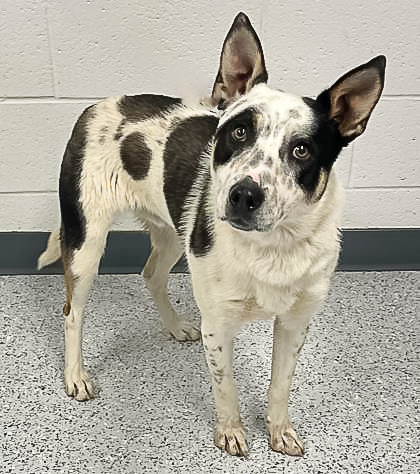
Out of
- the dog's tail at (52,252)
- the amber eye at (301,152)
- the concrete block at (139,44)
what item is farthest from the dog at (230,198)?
the concrete block at (139,44)

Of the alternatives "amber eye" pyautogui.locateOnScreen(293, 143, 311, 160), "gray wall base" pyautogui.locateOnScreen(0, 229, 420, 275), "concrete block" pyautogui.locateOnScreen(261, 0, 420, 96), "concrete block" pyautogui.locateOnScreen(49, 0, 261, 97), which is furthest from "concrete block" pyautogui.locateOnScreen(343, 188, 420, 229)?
"amber eye" pyautogui.locateOnScreen(293, 143, 311, 160)

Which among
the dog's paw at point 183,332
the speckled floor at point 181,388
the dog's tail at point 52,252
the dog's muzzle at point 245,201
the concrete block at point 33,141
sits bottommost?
the speckled floor at point 181,388

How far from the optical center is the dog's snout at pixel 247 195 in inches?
48.1

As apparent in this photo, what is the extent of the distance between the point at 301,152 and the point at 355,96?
0.15 m

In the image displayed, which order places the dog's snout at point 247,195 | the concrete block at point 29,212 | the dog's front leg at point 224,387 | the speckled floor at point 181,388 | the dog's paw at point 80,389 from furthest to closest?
the concrete block at point 29,212 < the dog's paw at point 80,389 < the speckled floor at point 181,388 < the dog's front leg at point 224,387 < the dog's snout at point 247,195

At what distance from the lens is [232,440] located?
1.70 m

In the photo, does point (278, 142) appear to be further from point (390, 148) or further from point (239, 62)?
point (390, 148)

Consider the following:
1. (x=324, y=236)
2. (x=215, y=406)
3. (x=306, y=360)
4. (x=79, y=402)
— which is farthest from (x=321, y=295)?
(x=79, y=402)

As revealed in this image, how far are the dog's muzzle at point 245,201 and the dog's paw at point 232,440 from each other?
65 centimetres

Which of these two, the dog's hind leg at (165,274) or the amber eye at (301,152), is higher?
the amber eye at (301,152)

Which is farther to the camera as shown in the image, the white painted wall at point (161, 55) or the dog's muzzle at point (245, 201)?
the white painted wall at point (161, 55)

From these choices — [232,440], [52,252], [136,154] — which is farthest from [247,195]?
[52,252]

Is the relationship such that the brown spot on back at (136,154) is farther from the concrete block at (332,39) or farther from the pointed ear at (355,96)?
the concrete block at (332,39)

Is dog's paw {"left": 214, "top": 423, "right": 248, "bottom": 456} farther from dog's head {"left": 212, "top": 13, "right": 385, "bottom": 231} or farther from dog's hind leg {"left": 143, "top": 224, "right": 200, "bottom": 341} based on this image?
dog's head {"left": 212, "top": 13, "right": 385, "bottom": 231}
